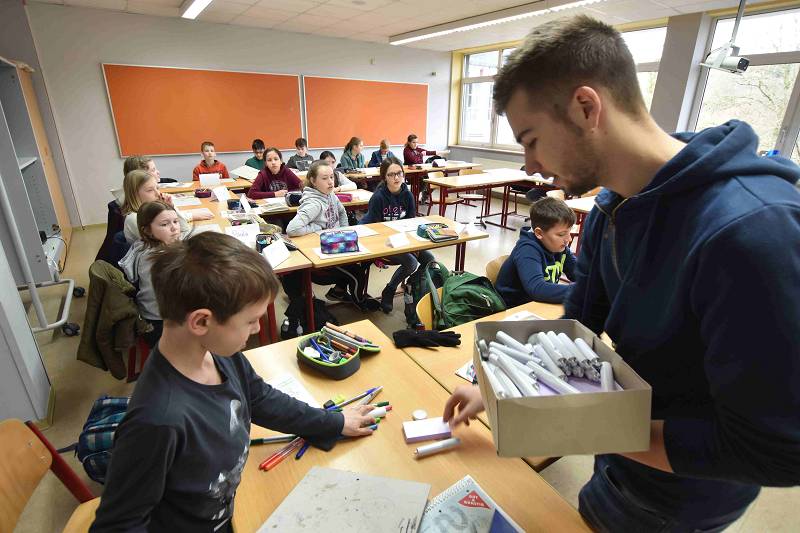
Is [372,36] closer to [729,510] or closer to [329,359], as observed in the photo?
[329,359]

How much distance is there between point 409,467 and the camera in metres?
1.00

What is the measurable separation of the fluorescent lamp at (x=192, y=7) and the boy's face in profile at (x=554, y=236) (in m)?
5.16

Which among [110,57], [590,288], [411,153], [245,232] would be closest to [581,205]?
[245,232]

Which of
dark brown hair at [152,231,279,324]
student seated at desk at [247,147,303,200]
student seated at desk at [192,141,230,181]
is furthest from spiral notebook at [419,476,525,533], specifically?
student seated at desk at [192,141,230,181]

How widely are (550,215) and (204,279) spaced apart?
178 centimetres

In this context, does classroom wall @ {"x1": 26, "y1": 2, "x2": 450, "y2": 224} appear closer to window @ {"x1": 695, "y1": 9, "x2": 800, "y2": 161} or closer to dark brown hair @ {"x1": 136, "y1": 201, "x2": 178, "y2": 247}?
dark brown hair @ {"x1": 136, "y1": 201, "x2": 178, "y2": 247}

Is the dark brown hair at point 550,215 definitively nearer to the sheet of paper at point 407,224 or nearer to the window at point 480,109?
the sheet of paper at point 407,224

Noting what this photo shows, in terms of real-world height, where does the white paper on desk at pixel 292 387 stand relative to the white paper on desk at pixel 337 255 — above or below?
above

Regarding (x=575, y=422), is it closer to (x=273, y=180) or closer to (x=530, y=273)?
(x=530, y=273)

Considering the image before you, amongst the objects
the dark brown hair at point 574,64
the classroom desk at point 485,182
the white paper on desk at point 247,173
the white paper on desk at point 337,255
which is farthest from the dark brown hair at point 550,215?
the white paper on desk at point 247,173

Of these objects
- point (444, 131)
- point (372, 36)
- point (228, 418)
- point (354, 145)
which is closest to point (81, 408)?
point (228, 418)

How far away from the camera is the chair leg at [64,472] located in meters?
1.12

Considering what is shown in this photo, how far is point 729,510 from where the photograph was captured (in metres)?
0.81

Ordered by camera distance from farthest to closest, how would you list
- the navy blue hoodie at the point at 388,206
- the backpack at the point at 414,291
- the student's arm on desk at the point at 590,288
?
the navy blue hoodie at the point at 388,206 < the backpack at the point at 414,291 < the student's arm on desk at the point at 590,288
